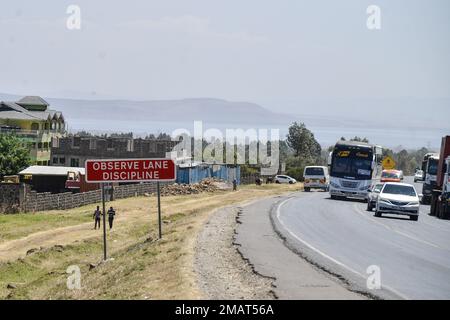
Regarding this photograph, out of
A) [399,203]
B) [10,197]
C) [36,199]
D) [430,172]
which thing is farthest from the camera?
[430,172]

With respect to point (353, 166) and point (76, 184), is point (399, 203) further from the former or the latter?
point (76, 184)

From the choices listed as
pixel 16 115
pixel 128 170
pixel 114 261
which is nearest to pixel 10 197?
pixel 114 261

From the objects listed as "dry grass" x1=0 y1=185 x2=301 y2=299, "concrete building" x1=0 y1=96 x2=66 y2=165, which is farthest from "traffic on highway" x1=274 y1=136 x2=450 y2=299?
"concrete building" x1=0 y1=96 x2=66 y2=165

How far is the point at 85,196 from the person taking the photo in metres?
59.0

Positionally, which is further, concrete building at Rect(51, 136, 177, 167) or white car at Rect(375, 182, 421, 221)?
concrete building at Rect(51, 136, 177, 167)

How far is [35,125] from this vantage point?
9919 cm

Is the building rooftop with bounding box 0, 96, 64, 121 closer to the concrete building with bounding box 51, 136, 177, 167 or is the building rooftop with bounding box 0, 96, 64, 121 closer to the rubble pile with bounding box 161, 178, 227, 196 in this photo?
the concrete building with bounding box 51, 136, 177, 167

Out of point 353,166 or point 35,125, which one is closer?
point 353,166

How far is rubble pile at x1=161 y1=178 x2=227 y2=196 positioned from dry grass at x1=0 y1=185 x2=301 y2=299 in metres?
15.9

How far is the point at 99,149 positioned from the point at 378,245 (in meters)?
73.4

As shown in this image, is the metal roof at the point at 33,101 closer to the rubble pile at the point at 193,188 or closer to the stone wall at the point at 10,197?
the rubble pile at the point at 193,188

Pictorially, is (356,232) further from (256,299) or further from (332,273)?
(256,299)

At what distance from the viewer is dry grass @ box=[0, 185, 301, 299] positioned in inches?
656
